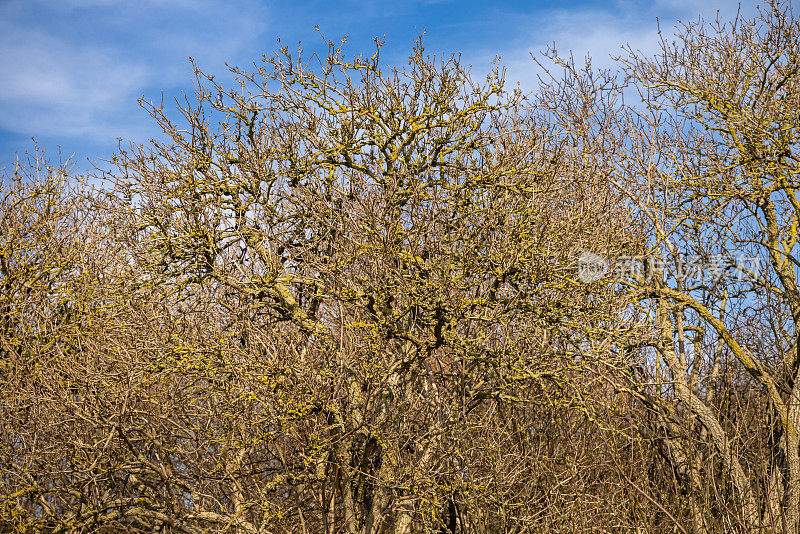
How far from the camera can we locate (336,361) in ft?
25.4

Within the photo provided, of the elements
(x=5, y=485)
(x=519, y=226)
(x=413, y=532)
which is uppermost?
(x=519, y=226)

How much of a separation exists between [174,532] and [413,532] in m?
3.29

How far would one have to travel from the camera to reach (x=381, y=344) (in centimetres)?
827

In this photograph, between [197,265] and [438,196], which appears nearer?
[438,196]

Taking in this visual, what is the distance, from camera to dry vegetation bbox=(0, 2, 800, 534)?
7879 mm

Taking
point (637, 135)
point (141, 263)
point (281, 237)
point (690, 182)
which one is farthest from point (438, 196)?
point (637, 135)

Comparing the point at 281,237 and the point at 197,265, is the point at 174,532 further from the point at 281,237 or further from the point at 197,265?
the point at 281,237

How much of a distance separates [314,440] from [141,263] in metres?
4.03

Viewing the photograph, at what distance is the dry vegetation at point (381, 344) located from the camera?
788 centimetres

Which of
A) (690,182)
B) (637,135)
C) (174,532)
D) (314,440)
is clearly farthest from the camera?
(637,135)

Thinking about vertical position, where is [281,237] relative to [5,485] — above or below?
above

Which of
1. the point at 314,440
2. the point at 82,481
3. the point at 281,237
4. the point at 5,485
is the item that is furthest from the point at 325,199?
the point at 5,485

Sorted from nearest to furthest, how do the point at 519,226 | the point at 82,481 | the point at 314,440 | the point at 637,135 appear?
the point at 314,440 → the point at 519,226 → the point at 82,481 → the point at 637,135

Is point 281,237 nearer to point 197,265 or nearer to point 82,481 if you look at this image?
point 197,265
